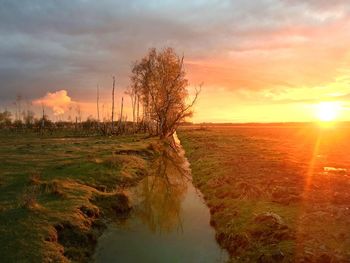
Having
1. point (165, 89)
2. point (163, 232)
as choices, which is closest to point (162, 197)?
point (163, 232)

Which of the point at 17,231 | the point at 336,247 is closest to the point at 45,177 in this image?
the point at 17,231

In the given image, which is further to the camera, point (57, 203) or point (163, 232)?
point (57, 203)

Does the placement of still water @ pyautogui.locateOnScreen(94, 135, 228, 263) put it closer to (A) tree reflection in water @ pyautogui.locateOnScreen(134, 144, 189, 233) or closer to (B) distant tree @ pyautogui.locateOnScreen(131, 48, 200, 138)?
(A) tree reflection in water @ pyautogui.locateOnScreen(134, 144, 189, 233)

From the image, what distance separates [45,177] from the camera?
1011 inches

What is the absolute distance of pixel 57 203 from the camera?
19422mm

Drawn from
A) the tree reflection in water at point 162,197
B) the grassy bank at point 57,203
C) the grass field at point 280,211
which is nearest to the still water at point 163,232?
the tree reflection in water at point 162,197

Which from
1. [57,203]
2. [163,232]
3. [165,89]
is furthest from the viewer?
[165,89]

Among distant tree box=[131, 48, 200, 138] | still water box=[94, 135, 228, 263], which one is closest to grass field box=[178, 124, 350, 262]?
still water box=[94, 135, 228, 263]

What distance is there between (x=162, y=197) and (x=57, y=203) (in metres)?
8.52

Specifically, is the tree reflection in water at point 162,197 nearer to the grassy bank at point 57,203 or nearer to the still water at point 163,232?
the still water at point 163,232

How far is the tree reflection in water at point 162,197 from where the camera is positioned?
20.1m

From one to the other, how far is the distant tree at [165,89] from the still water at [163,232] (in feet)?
139

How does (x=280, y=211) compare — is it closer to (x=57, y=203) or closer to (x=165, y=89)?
(x=57, y=203)

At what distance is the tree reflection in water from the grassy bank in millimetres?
1238
